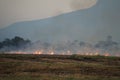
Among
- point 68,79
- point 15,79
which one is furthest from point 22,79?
point 68,79

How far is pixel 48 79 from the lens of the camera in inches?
2699

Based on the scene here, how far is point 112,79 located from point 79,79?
9102 mm

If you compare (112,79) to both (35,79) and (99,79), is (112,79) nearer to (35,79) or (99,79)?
(99,79)

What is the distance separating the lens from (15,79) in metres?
66.8

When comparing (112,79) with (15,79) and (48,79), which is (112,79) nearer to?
(48,79)

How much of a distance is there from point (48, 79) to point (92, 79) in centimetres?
1186

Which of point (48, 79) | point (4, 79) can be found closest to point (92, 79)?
point (48, 79)

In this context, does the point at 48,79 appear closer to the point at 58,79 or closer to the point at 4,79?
the point at 58,79

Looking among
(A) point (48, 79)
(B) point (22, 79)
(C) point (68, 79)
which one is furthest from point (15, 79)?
(C) point (68, 79)

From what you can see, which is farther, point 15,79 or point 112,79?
point 112,79

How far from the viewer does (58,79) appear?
67750 mm

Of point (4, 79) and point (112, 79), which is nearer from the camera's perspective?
point (4, 79)

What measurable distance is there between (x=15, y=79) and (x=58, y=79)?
10798 millimetres

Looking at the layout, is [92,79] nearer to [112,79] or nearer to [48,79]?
[112,79]
